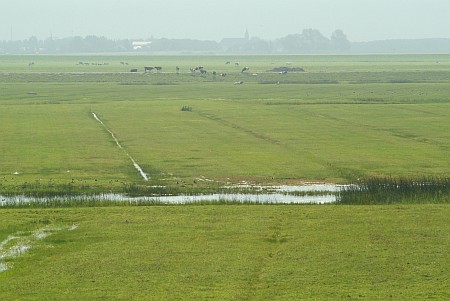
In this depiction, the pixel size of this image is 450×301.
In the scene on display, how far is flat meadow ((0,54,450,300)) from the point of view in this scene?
79.2 ft

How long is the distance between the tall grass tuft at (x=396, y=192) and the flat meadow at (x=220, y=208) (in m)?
0.40

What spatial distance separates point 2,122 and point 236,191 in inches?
1302

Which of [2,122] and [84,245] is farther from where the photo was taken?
[2,122]

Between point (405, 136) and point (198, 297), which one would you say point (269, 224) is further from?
point (405, 136)

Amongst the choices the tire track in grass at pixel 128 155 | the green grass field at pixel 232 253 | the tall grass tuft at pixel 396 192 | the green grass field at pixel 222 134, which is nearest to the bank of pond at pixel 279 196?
the tall grass tuft at pixel 396 192

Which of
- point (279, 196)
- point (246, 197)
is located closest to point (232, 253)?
point (246, 197)

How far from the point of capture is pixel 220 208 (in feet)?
113

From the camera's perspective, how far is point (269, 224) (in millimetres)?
31344

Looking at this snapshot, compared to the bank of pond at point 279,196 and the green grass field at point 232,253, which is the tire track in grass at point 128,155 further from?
the green grass field at point 232,253

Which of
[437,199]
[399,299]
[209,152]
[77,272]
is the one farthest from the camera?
[209,152]

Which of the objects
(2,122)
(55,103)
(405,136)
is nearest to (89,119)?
(2,122)

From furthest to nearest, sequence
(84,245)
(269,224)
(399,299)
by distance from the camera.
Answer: (269,224) < (84,245) < (399,299)

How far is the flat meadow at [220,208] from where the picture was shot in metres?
24.1

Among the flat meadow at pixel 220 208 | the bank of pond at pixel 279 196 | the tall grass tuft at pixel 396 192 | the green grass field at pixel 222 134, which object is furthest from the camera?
the green grass field at pixel 222 134
